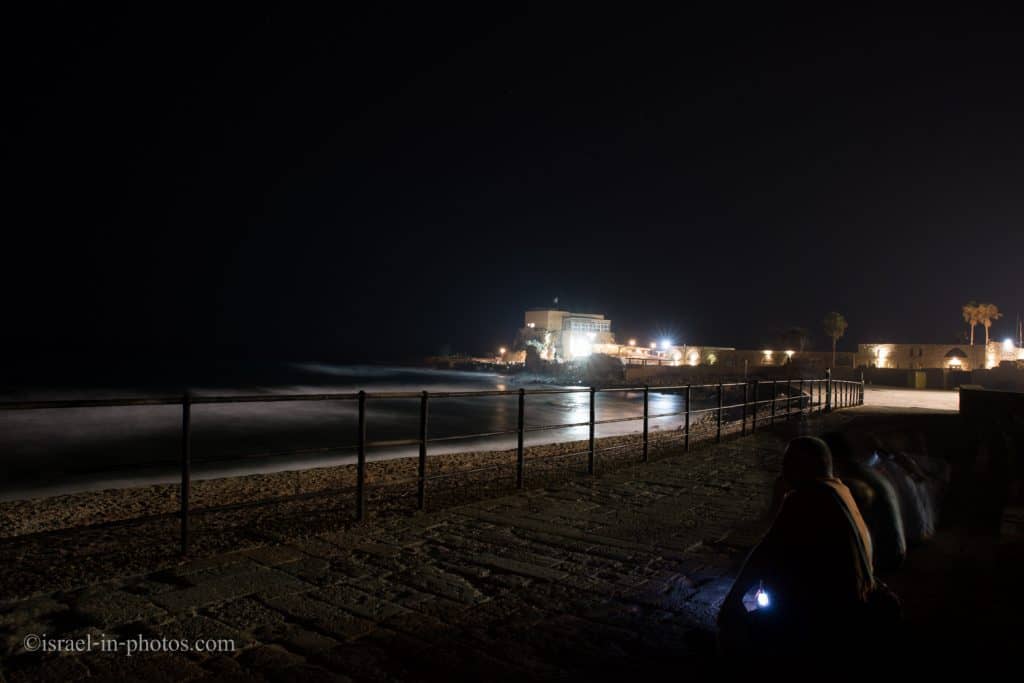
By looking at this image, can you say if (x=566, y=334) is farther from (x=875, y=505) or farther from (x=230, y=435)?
(x=875, y=505)

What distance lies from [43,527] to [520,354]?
120521mm

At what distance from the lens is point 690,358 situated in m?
82.9

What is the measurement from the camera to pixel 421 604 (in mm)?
3732

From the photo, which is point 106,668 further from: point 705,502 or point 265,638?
point 705,502

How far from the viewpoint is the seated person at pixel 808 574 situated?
8.21ft

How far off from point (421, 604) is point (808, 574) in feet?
7.07

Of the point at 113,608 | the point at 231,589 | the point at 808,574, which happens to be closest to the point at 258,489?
the point at 231,589

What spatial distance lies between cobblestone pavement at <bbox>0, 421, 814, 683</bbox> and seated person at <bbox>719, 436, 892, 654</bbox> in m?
0.63

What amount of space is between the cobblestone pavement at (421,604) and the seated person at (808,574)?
63cm

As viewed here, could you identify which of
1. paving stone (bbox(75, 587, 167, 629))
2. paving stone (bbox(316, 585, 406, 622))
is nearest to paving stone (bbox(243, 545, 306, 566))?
paving stone (bbox(316, 585, 406, 622))

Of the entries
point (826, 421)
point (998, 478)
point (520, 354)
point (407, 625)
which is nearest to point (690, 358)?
point (520, 354)

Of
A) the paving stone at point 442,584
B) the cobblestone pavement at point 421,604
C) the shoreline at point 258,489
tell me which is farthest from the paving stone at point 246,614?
the shoreline at point 258,489

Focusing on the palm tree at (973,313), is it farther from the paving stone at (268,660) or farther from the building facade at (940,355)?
the paving stone at (268,660)

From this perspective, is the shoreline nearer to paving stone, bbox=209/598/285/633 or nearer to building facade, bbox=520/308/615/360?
paving stone, bbox=209/598/285/633
